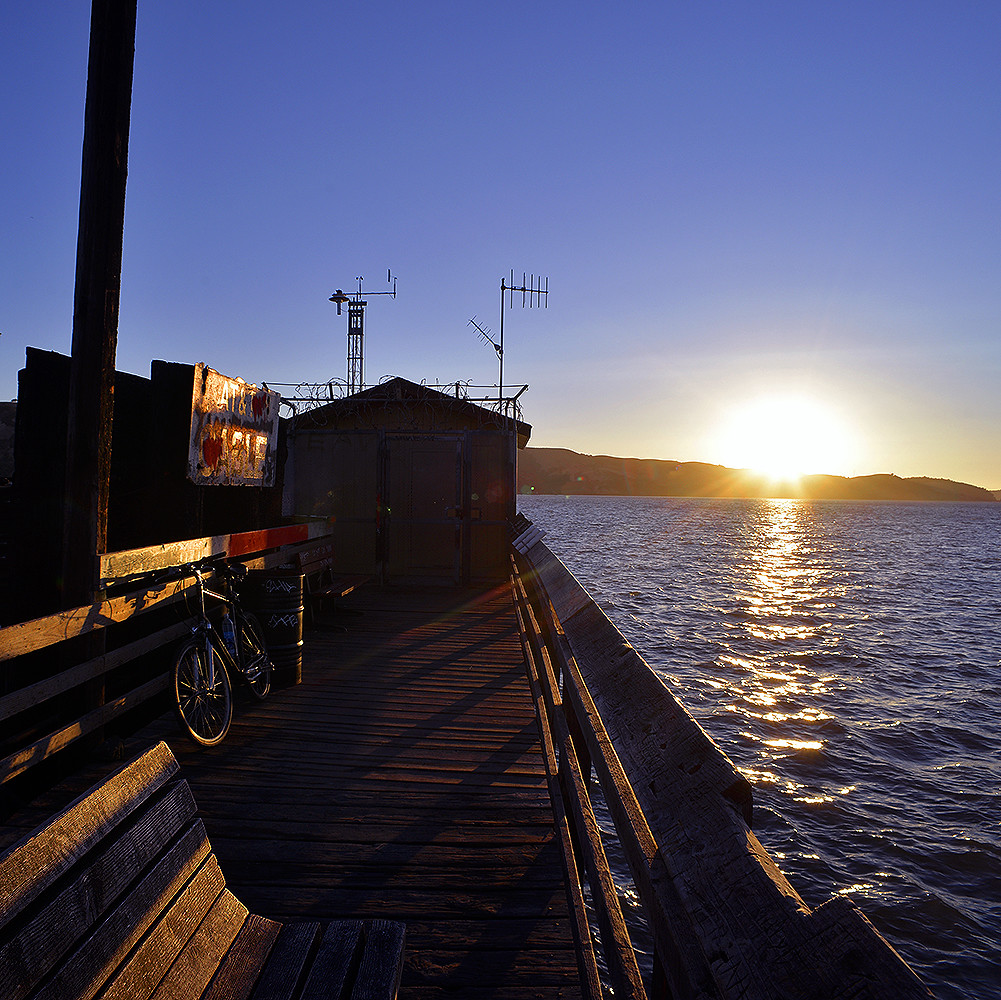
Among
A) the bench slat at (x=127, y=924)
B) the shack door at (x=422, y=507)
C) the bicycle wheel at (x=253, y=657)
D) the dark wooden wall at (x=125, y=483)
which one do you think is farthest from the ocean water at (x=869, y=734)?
the dark wooden wall at (x=125, y=483)

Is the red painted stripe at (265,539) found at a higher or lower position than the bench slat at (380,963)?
higher

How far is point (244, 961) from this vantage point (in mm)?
2111

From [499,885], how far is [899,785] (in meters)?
10.7

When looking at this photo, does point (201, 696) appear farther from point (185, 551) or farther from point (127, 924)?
point (127, 924)

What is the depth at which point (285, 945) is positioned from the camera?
7.34 feet

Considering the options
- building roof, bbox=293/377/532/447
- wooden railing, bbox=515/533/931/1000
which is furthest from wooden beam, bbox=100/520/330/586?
building roof, bbox=293/377/532/447

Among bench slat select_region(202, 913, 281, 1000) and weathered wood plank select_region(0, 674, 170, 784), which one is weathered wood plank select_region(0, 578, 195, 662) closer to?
weathered wood plank select_region(0, 674, 170, 784)

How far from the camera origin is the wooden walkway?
3322 millimetres

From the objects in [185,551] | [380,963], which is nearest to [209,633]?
[185,551]

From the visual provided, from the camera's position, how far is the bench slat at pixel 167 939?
1676 mm

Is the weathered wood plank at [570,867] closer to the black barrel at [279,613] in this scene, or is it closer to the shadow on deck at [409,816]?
the shadow on deck at [409,816]

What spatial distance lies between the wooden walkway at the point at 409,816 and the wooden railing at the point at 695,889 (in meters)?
0.37

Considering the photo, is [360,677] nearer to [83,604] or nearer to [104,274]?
[83,604]

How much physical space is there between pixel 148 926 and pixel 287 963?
0.53 m
